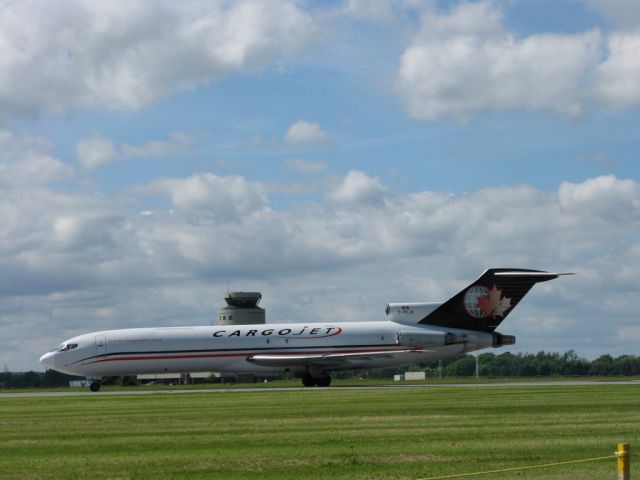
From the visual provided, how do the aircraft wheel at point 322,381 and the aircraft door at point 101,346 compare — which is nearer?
the aircraft wheel at point 322,381

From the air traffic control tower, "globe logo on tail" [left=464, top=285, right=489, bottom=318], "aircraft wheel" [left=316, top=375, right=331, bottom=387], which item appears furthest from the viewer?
the air traffic control tower

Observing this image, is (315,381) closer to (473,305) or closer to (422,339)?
(422,339)

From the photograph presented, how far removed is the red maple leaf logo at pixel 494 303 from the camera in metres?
68.6

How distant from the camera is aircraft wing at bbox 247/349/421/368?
2635 inches

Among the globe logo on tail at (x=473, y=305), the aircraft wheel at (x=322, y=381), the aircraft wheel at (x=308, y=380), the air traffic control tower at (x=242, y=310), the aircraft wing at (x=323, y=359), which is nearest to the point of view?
the aircraft wing at (x=323, y=359)

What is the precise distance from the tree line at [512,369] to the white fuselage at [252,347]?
55.9 metres

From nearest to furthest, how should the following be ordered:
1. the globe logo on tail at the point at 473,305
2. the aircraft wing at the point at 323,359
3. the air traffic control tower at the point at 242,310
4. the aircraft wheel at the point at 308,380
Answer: the aircraft wing at the point at 323,359 → the globe logo on tail at the point at 473,305 → the aircraft wheel at the point at 308,380 → the air traffic control tower at the point at 242,310

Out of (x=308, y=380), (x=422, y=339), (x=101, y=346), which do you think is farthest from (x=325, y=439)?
(x=101, y=346)

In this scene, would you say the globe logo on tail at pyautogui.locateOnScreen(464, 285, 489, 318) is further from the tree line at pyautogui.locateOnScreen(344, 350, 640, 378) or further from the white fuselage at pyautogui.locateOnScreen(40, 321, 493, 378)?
the tree line at pyautogui.locateOnScreen(344, 350, 640, 378)

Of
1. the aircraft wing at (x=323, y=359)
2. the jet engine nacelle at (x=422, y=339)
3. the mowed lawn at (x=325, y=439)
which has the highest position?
the jet engine nacelle at (x=422, y=339)

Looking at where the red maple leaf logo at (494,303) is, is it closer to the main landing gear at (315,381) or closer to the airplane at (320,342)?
the airplane at (320,342)

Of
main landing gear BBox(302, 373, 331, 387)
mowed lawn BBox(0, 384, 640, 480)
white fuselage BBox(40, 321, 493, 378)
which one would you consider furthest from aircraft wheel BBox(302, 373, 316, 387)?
mowed lawn BBox(0, 384, 640, 480)

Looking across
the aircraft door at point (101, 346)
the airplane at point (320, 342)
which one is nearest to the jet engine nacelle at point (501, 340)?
the airplane at point (320, 342)

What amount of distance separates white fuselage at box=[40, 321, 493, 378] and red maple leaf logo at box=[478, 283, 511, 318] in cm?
155
